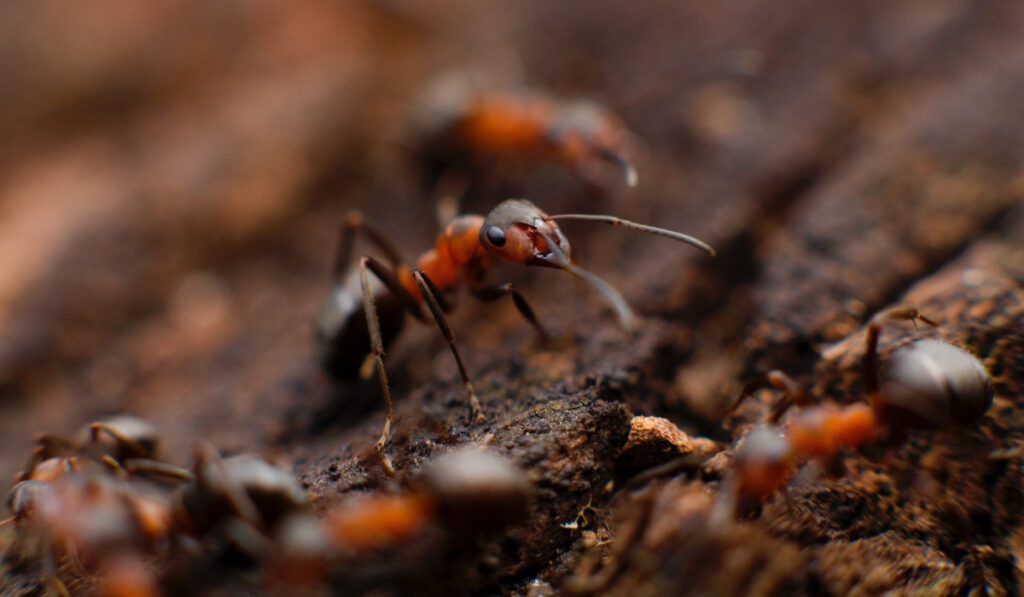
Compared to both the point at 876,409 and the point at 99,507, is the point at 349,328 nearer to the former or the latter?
the point at 99,507

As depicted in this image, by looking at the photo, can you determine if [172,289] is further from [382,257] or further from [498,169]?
[498,169]

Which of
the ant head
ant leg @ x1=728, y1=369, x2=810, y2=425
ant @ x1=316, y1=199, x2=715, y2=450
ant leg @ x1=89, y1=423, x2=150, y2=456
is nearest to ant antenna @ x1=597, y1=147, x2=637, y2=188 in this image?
ant @ x1=316, y1=199, x2=715, y2=450

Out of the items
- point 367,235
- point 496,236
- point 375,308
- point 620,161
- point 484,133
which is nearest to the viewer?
point 496,236

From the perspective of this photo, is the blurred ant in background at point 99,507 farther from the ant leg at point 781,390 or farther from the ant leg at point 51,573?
the ant leg at point 781,390

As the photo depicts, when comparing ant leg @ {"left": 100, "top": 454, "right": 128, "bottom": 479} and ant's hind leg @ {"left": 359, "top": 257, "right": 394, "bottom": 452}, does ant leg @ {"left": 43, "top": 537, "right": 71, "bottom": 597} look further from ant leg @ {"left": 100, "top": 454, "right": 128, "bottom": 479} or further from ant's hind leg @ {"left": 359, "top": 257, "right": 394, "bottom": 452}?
ant's hind leg @ {"left": 359, "top": 257, "right": 394, "bottom": 452}

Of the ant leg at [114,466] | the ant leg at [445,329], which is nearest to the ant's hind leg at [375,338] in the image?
the ant leg at [445,329]

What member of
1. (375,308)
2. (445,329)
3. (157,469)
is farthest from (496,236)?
(157,469)
